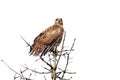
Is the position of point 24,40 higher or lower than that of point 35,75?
higher

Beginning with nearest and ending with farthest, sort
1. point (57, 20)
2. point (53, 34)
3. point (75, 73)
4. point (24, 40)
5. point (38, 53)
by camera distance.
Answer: point (75, 73), point (24, 40), point (38, 53), point (53, 34), point (57, 20)

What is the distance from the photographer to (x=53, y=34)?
34.6ft

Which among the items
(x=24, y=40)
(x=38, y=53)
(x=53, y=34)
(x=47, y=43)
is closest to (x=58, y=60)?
(x=24, y=40)

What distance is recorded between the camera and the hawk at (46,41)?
8.85 meters

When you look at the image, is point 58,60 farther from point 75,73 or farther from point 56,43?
point 56,43

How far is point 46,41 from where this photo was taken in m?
9.66

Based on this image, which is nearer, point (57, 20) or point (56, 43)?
point (56, 43)

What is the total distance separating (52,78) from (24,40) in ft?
4.26

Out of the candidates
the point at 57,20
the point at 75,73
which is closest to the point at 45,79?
the point at 75,73

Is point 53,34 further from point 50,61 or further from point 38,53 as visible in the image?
point 50,61

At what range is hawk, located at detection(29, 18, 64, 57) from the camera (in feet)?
29.0

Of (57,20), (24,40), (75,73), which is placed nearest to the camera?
(75,73)

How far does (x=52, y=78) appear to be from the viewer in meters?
6.82

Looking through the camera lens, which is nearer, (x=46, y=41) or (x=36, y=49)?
(x=36, y=49)
